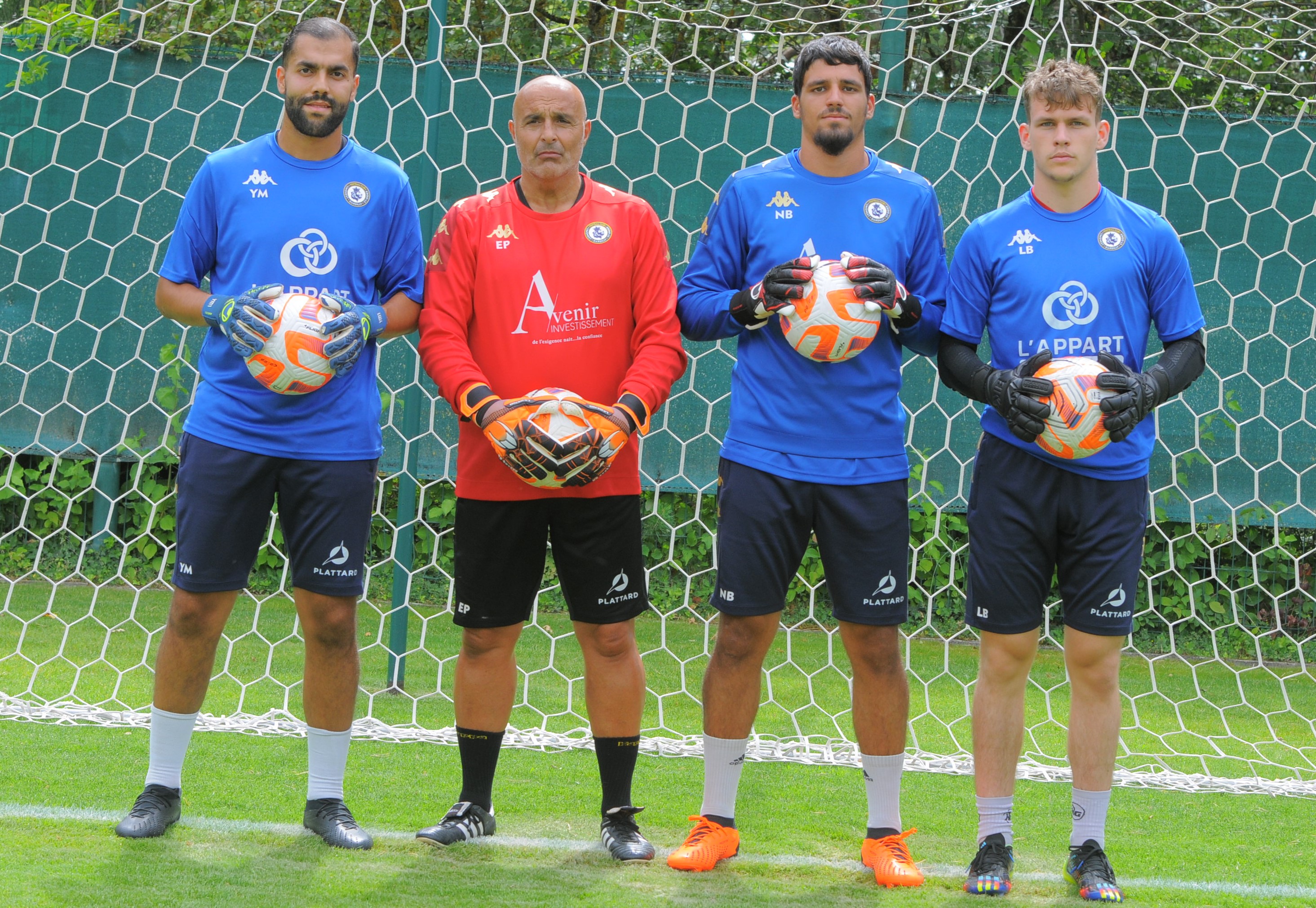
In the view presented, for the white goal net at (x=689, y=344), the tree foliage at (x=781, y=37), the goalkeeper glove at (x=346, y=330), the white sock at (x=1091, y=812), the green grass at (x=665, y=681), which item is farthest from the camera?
the tree foliage at (x=781, y=37)

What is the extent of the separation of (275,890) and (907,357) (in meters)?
3.65

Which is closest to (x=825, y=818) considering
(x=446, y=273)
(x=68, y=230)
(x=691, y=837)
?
(x=691, y=837)

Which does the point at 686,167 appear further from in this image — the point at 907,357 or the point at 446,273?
the point at 446,273

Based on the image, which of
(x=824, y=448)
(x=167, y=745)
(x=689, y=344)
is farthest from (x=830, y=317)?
(x=689, y=344)

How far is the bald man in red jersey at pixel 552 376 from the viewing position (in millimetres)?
3201

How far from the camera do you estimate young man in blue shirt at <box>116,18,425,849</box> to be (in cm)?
317

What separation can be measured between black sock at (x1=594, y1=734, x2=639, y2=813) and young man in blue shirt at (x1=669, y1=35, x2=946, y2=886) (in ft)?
0.69

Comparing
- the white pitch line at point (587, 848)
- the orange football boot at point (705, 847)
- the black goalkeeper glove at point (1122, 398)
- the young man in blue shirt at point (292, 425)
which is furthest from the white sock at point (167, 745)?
the black goalkeeper glove at point (1122, 398)

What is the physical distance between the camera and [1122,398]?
9.53ft

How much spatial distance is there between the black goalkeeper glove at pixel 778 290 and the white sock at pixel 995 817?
137 centimetres

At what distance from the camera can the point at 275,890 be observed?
9.30 ft

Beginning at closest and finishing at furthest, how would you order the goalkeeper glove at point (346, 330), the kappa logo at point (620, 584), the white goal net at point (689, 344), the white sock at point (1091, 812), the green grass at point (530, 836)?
the green grass at point (530, 836), the goalkeeper glove at point (346, 330), the white sock at point (1091, 812), the kappa logo at point (620, 584), the white goal net at point (689, 344)

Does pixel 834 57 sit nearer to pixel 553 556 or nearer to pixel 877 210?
pixel 877 210

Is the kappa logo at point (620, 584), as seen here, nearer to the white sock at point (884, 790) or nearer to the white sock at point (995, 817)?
the white sock at point (884, 790)
